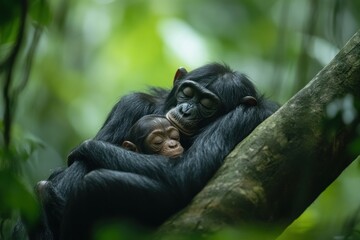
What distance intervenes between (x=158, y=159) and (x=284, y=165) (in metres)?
0.91

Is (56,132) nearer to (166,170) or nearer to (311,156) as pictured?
(166,170)

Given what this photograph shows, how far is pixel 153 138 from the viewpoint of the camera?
16.5ft

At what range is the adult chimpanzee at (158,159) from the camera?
414 cm

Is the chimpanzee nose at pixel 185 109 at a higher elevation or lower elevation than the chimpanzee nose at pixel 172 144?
higher

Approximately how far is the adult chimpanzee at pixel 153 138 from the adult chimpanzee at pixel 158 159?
14cm

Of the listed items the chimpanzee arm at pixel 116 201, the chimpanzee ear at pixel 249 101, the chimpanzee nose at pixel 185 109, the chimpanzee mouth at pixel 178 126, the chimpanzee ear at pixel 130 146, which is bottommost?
the chimpanzee arm at pixel 116 201

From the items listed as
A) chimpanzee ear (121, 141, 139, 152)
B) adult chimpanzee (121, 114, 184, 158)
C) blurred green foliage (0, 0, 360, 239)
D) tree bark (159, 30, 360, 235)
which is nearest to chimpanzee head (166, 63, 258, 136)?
adult chimpanzee (121, 114, 184, 158)

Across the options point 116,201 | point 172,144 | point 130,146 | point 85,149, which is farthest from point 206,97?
point 116,201

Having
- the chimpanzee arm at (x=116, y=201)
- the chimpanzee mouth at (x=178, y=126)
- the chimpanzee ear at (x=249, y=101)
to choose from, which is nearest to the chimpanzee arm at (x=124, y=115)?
the chimpanzee mouth at (x=178, y=126)

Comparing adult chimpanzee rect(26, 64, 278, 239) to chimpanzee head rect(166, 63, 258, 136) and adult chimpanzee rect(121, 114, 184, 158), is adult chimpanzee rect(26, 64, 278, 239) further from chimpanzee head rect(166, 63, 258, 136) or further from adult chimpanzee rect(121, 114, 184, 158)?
adult chimpanzee rect(121, 114, 184, 158)

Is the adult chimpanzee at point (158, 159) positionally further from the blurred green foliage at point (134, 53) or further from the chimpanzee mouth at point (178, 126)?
the blurred green foliage at point (134, 53)

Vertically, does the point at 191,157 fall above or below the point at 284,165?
below

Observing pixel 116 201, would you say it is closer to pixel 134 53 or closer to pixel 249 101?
pixel 249 101

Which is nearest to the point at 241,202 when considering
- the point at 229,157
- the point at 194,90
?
the point at 229,157
